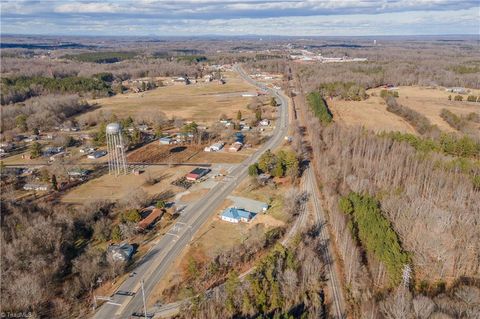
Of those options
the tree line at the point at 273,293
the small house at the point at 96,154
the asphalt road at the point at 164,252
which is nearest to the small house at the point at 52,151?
the small house at the point at 96,154

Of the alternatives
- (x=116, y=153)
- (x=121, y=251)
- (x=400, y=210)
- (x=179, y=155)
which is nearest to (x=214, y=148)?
(x=179, y=155)

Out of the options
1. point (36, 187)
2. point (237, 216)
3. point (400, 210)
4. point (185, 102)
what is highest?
point (185, 102)

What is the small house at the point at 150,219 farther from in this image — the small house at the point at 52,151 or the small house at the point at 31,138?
the small house at the point at 31,138

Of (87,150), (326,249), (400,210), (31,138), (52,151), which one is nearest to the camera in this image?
(326,249)

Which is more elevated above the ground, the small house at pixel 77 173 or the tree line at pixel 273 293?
the small house at pixel 77 173

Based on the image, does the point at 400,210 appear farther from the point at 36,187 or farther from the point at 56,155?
the point at 56,155

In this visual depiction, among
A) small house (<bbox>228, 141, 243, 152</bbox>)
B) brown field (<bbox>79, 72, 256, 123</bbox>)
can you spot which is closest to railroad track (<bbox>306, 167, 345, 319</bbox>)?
small house (<bbox>228, 141, 243, 152</bbox>)
